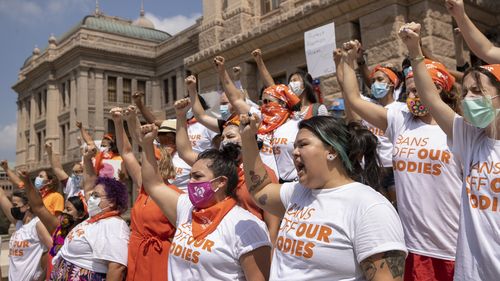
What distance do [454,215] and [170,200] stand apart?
1.93 meters

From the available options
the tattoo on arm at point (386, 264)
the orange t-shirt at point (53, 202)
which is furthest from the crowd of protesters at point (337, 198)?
the orange t-shirt at point (53, 202)

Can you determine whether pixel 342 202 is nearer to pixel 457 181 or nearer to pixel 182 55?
pixel 457 181

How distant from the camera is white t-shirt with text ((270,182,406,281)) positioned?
226 cm

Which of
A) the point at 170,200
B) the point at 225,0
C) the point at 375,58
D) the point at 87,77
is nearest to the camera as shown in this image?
the point at 170,200

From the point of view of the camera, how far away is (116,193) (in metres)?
4.54

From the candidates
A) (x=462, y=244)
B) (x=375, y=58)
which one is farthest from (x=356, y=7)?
(x=462, y=244)

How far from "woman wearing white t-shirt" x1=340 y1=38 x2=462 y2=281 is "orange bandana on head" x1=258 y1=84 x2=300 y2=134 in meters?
1.74

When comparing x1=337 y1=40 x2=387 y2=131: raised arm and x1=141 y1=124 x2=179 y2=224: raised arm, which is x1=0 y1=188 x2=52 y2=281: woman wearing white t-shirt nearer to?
x1=141 y1=124 x2=179 y2=224: raised arm

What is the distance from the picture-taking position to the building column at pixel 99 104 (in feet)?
132

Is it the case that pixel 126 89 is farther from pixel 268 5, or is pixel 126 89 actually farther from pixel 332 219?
pixel 332 219

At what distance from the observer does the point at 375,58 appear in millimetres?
9484

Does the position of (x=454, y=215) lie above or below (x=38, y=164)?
below

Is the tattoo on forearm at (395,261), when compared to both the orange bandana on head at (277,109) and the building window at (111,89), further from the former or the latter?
the building window at (111,89)

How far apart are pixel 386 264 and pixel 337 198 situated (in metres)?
0.41
